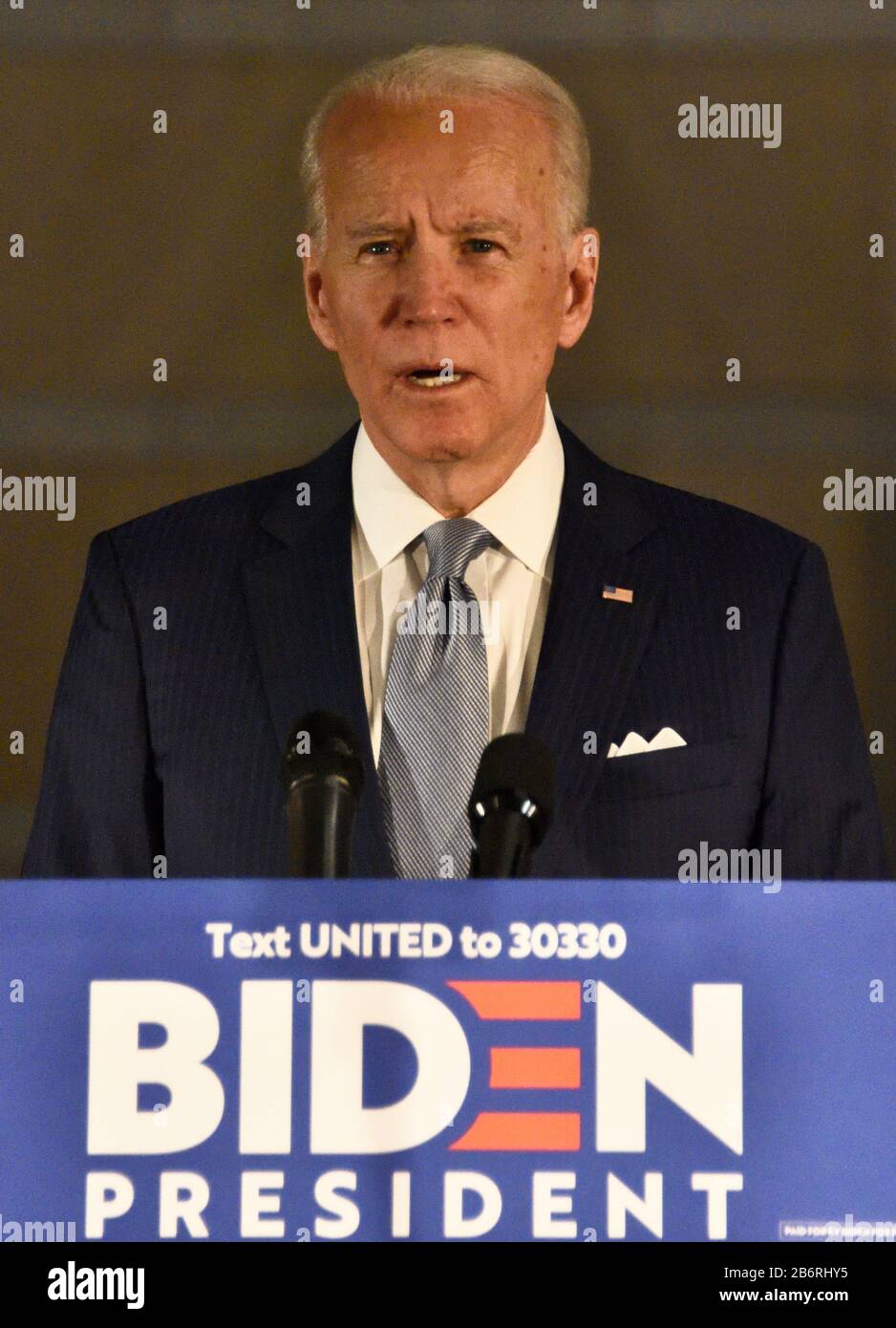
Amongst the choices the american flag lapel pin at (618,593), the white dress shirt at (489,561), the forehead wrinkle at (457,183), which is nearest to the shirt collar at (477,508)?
the white dress shirt at (489,561)

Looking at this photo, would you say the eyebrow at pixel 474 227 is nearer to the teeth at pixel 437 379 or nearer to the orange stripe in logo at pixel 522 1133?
the teeth at pixel 437 379

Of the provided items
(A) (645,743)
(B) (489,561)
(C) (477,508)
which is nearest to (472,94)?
(C) (477,508)

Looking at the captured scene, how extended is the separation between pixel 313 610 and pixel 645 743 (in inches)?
26.1

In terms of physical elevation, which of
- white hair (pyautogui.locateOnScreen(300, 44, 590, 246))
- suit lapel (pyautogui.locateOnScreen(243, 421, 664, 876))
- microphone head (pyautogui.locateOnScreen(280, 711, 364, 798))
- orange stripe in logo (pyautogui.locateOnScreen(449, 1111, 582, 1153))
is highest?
white hair (pyautogui.locateOnScreen(300, 44, 590, 246))

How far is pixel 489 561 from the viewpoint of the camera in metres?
3.21

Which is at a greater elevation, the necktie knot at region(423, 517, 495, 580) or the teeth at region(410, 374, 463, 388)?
the teeth at region(410, 374, 463, 388)

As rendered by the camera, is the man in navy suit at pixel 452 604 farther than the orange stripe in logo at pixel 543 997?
Yes

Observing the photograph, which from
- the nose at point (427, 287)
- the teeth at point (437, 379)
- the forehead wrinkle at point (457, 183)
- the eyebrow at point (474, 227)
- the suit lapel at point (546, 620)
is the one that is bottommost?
the suit lapel at point (546, 620)

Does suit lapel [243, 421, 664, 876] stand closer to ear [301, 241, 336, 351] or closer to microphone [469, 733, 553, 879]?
ear [301, 241, 336, 351]

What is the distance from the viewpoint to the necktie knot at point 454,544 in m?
3.19

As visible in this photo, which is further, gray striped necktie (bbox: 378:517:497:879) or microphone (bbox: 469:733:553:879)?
gray striped necktie (bbox: 378:517:497:879)

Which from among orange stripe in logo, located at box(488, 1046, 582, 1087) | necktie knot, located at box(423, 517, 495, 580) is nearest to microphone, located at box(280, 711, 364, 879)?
orange stripe in logo, located at box(488, 1046, 582, 1087)

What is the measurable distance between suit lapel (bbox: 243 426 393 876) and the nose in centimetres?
27

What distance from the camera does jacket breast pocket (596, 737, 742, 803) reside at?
10.1 ft
